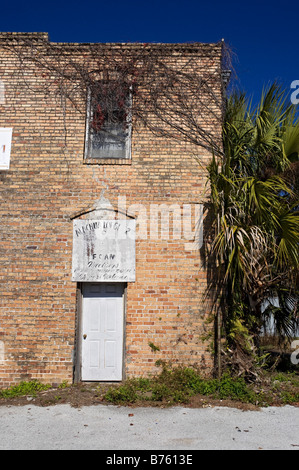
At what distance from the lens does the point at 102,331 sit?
7.29 meters

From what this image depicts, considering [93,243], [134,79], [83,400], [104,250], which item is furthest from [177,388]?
[134,79]

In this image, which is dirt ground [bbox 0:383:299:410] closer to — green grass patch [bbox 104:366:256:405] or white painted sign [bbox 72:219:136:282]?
green grass patch [bbox 104:366:256:405]

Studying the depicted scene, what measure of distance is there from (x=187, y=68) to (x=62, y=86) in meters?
2.59

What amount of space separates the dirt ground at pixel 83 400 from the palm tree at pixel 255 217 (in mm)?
702

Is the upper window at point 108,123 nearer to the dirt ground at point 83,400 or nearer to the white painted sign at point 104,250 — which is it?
the white painted sign at point 104,250

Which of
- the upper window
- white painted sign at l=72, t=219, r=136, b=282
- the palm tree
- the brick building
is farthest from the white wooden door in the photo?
the upper window

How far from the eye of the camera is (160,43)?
8055 mm

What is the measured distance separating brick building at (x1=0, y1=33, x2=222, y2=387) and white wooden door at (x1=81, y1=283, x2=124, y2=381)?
0.02 metres

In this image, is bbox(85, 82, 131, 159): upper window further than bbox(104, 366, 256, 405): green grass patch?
Yes

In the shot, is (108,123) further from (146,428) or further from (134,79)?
(146,428)

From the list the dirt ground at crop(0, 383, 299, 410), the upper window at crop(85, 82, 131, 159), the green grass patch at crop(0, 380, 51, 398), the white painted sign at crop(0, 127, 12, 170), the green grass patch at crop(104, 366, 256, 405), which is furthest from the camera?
the upper window at crop(85, 82, 131, 159)

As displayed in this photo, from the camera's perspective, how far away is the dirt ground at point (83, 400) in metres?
6.12

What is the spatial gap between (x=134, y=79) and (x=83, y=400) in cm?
615

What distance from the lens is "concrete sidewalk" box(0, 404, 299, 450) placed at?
474 cm
